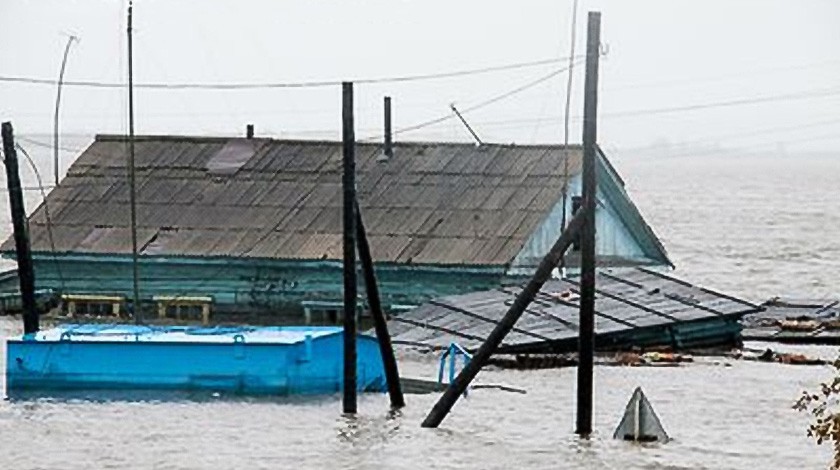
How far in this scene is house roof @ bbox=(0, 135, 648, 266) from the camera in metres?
41.6

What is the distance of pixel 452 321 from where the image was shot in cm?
3550

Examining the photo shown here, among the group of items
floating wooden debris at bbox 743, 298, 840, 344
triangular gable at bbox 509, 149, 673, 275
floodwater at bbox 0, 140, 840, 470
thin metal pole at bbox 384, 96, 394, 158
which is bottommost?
floodwater at bbox 0, 140, 840, 470

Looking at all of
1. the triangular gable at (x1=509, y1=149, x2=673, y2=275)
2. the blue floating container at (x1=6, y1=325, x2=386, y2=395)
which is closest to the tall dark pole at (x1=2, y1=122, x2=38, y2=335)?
the blue floating container at (x1=6, y1=325, x2=386, y2=395)

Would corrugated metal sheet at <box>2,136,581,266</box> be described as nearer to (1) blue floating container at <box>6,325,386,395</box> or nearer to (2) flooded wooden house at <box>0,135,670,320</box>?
(2) flooded wooden house at <box>0,135,670,320</box>

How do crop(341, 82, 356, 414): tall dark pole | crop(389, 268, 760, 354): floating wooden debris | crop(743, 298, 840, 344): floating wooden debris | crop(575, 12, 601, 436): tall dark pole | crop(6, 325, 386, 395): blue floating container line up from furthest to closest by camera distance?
crop(743, 298, 840, 344): floating wooden debris < crop(389, 268, 760, 354): floating wooden debris < crop(6, 325, 386, 395): blue floating container < crop(341, 82, 356, 414): tall dark pole < crop(575, 12, 601, 436): tall dark pole

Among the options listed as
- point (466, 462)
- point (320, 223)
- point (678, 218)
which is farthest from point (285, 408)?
point (678, 218)

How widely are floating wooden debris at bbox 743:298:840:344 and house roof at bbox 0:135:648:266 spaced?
4702 mm

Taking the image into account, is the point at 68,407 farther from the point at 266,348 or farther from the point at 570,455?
the point at 570,455

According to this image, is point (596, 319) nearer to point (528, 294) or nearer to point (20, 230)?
point (20, 230)

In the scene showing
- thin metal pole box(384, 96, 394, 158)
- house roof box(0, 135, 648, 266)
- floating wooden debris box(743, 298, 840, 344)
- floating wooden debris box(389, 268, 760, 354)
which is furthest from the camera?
thin metal pole box(384, 96, 394, 158)

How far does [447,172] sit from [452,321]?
9.20m

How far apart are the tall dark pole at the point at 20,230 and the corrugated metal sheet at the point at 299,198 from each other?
11075 mm

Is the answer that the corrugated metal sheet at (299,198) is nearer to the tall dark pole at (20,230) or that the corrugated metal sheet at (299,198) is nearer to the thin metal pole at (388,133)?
the thin metal pole at (388,133)

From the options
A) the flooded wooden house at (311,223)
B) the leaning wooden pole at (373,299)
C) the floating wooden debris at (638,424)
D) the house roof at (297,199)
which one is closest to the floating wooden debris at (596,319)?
the flooded wooden house at (311,223)
